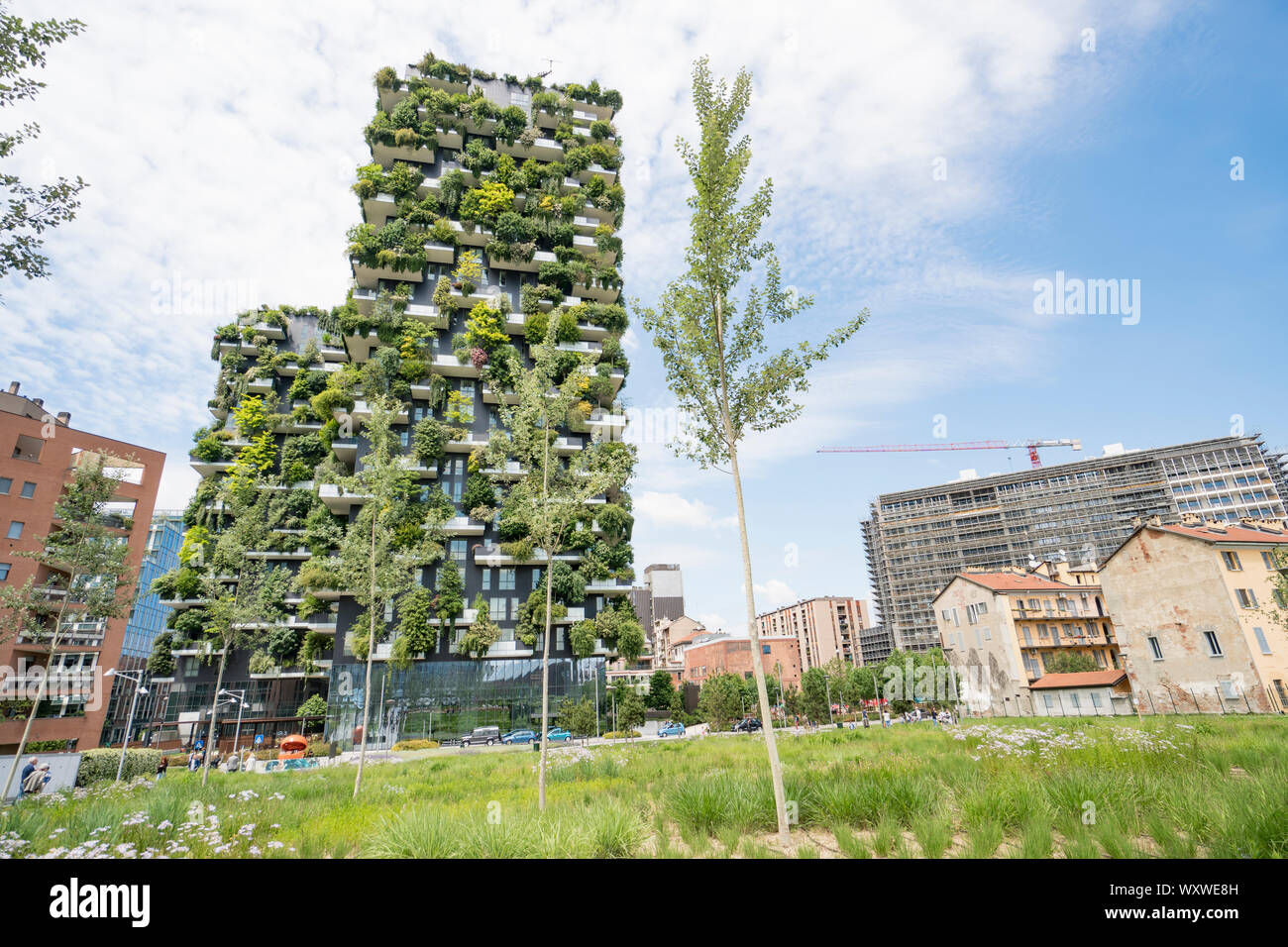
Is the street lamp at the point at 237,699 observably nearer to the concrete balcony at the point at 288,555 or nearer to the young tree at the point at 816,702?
the concrete balcony at the point at 288,555

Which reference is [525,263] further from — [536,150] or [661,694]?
[661,694]

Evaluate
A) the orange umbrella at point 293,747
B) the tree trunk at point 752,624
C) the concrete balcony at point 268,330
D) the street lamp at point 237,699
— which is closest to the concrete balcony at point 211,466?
the concrete balcony at point 268,330

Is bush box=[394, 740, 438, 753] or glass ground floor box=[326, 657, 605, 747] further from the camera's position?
glass ground floor box=[326, 657, 605, 747]

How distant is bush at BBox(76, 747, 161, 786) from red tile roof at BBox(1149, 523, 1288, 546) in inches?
2179

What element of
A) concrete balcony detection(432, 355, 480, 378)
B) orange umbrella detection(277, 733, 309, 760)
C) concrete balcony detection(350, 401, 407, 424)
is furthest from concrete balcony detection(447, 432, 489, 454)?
orange umbrella detection(277, 733, 309, 760)

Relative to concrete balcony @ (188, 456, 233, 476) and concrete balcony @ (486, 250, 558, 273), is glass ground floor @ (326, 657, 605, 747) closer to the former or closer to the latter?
concrete balcony @ (188, 456, 233, 476)

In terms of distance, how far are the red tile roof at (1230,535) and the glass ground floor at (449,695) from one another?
40.6 m

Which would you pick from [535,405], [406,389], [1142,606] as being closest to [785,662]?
[1142,606]

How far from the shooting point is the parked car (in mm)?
40263

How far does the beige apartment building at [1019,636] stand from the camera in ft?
151
